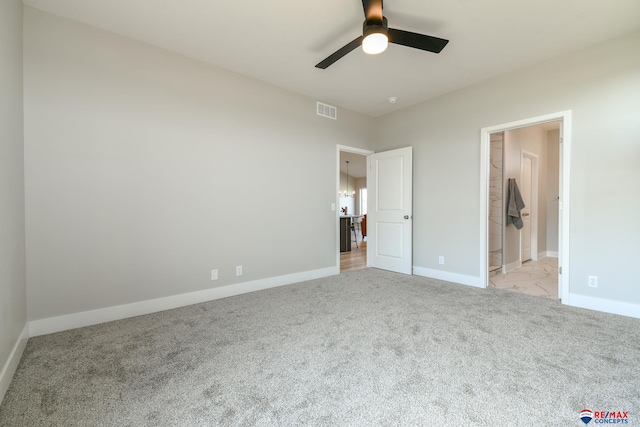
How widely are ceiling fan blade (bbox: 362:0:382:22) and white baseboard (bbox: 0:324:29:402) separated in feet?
10.7

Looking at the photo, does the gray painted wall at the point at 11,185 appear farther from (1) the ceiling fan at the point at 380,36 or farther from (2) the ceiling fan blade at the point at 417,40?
(2) the ceiling fan blade at the point at 417,40

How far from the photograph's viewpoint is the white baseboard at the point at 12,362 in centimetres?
155

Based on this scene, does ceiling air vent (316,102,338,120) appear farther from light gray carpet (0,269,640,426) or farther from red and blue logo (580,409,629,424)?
red and blue logo (580,409,629,424)

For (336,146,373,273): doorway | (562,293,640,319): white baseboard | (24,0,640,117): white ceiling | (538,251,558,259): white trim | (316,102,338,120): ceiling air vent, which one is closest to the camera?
(24,0,640,117): white ceiling

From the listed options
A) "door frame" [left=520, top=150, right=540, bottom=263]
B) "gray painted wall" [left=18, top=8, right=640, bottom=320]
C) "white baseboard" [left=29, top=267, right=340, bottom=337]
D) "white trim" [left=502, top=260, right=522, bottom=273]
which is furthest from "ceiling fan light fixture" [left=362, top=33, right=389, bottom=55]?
"door frame" [left=520, top=150, right=540, bottom=263]

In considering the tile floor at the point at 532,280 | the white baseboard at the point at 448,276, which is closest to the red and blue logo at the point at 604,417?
the tile floor at the point at 532,280

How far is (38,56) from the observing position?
2.29m

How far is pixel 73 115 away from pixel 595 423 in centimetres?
420

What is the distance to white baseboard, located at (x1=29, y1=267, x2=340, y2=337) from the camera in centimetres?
234

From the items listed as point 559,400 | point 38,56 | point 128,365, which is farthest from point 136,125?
point 559,400

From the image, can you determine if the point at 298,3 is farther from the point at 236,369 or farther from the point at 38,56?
the point at 236,369

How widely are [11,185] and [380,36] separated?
9.25ft

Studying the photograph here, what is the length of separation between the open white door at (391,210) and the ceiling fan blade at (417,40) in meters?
2.25

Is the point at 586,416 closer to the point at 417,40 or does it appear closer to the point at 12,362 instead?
the point at 417,40
